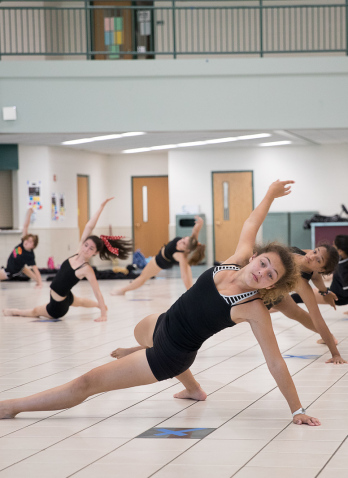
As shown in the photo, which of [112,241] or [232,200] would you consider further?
[232,200]

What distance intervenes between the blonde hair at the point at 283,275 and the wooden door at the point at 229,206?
48.8 ft

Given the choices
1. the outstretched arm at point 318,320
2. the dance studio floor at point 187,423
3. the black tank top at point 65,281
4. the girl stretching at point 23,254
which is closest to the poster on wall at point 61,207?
the girl stretching at point 23,254

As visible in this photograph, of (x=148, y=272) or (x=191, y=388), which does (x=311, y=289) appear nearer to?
(x=191, y=388)

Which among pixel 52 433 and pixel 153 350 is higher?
pixel 153 350

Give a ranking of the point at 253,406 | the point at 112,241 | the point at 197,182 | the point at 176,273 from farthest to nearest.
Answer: the point at 197,182
the point at 176,273
the point at 112,241
the point at 253,406

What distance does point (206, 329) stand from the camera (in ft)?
11.2

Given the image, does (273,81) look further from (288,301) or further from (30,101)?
(288,301)

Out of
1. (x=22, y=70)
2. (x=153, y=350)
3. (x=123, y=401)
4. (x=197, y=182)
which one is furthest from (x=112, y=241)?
(x=197, y=182)

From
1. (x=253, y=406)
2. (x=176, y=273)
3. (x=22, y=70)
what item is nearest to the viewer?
(x=253, y=406)

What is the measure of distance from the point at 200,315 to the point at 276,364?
Answer: 439mm

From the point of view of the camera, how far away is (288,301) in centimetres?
552

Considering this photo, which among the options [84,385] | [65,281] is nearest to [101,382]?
[84,385]

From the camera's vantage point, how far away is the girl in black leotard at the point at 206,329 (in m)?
3.38

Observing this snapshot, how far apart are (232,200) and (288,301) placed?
12957 mm
